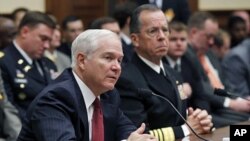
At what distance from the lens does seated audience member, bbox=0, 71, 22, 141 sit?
153 inches

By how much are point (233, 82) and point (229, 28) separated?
2.25 meters

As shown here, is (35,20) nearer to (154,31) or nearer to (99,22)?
(99,22)

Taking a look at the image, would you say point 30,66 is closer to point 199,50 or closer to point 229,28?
point 199,50

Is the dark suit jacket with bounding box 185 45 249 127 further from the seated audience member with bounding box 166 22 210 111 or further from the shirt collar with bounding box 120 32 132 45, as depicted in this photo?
the shirt collar with bounding box 120 32 132 45

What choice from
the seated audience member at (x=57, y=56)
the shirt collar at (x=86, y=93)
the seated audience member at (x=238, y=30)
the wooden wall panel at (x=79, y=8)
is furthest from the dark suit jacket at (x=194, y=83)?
the seated audience member at (x=238, y=30)

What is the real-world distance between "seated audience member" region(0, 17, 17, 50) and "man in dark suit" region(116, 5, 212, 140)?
1370mm

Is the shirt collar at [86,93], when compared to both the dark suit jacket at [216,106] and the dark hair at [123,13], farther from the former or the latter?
the dark hair at [123,13]

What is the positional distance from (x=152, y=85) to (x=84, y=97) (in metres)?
0.70

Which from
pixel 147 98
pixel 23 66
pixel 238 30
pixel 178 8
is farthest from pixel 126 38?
pixel 238 30

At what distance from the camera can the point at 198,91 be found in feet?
16.0

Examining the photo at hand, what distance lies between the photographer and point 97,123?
2777 mm

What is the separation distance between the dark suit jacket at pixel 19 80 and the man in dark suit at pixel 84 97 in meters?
1.31

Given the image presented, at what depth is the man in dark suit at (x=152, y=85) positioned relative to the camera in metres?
3.23

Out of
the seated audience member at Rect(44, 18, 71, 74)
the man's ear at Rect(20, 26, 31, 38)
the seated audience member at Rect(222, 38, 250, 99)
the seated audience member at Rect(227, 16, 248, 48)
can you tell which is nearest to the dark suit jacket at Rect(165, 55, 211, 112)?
the seated audience member at Rect(222, 38, 250, 99)
